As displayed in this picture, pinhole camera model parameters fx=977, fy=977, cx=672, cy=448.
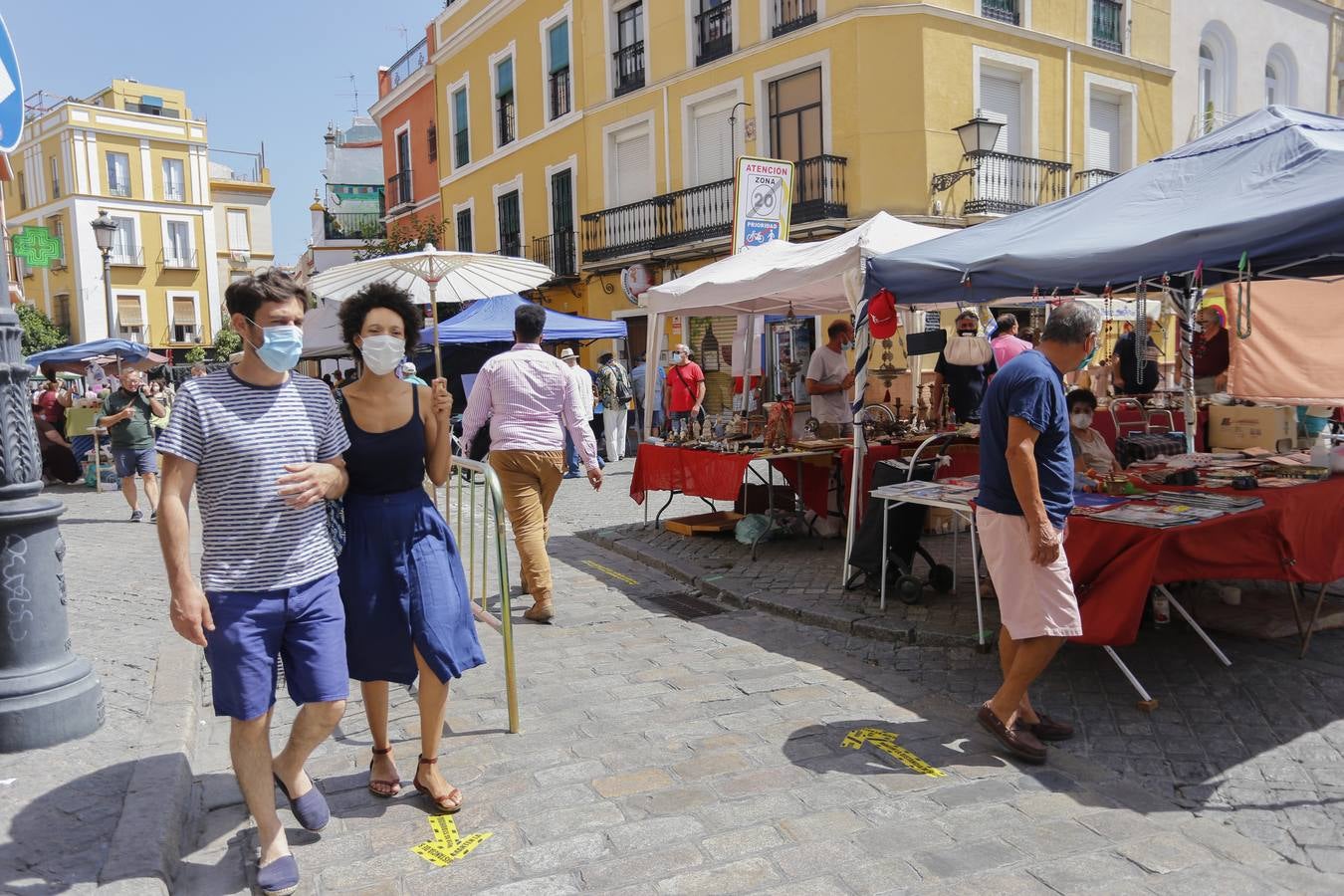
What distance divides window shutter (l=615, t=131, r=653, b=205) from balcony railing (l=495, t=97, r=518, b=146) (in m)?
4.98

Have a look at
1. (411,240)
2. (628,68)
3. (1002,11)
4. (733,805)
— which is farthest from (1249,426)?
(411,240)

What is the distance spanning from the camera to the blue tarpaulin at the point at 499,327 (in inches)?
519

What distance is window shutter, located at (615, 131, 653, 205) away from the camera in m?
20.5

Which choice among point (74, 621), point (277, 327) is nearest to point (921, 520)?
point (277, 327)

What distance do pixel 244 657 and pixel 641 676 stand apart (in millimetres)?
2513

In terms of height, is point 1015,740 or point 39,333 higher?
point 39,333

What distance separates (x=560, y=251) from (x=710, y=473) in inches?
631

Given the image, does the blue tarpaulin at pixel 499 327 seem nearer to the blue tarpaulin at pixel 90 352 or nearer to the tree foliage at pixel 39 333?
the blue tarpaulin at pixel 90 352

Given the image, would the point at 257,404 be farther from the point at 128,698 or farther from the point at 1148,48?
the point at 1148,48

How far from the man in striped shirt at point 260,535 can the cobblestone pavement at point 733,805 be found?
0.60 m

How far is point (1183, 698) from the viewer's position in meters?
4.53

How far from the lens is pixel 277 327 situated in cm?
296

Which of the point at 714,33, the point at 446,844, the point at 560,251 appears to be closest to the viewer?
the point at 446,844

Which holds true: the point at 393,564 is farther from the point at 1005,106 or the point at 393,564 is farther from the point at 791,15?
the point at 1005,106
